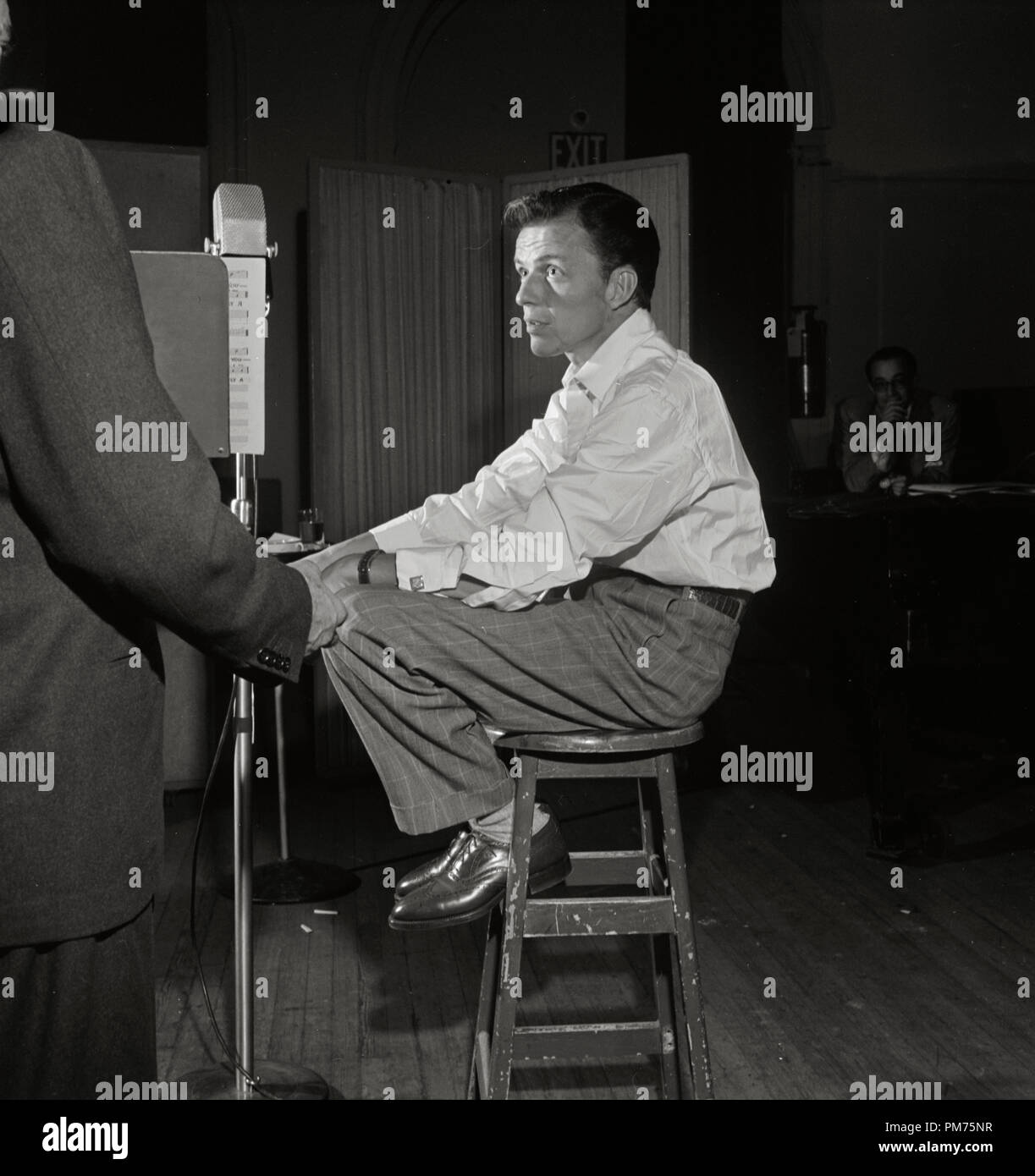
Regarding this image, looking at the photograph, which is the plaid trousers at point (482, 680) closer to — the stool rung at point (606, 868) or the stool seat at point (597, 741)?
the stool seat at point (597, 741)

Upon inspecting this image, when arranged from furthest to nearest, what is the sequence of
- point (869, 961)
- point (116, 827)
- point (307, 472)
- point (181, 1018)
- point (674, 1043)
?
point (307, 472)
point (869, 961)
point (181, 1018)
point (674, 1043)
point (116, 827)

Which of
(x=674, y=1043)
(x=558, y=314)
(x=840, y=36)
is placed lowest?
(x=674, y=1043)

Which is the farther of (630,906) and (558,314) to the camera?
(558,314)

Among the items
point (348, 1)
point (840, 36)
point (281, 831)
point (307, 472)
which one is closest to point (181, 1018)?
point (281, 831)

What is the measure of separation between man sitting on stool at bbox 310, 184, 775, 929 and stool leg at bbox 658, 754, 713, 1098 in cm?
17

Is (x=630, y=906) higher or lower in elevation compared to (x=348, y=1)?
lower

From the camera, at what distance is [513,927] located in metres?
1.84

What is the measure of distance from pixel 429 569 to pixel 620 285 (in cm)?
72

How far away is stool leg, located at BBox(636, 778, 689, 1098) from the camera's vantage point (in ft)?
6.86

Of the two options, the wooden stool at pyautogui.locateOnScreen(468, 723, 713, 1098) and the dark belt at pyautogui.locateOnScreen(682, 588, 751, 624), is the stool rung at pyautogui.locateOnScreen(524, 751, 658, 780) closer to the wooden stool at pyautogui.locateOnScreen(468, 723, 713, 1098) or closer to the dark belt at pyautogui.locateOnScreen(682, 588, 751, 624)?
the wooden stool at pyautogui.locateOnScreen(468, 723, 713, 1098)

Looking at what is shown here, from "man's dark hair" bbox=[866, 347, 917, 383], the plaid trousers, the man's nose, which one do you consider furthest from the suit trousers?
"man's dark hair" bbox=[866, 347, 917, 383]

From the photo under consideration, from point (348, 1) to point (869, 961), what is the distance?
4.88 metres
